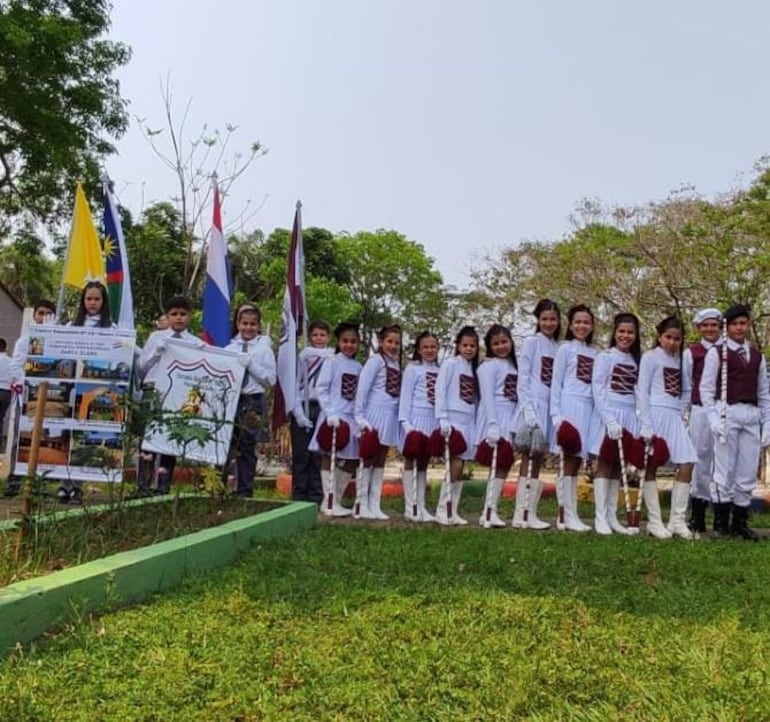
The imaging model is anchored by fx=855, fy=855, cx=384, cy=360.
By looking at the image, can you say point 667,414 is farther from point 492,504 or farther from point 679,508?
point 492,504

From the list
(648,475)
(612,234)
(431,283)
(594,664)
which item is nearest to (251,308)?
(648,475)

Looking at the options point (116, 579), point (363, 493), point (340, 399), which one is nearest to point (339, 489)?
point (363, 493)

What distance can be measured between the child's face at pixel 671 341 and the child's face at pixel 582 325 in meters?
0.63

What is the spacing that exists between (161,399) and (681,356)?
4339mm

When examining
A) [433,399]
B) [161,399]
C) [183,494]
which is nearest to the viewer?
[161,399]

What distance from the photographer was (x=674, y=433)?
274 inches

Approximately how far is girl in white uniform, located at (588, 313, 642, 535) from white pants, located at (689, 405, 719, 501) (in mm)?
673

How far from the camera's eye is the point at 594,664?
326 cm

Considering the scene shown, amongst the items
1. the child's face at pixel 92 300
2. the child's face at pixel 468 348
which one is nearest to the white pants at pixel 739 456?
the child's face at pixel 468 348

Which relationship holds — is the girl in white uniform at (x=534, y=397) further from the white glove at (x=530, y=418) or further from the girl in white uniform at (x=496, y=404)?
the girl in white uniform at (x=496, y=404)

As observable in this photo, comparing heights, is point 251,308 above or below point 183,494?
above

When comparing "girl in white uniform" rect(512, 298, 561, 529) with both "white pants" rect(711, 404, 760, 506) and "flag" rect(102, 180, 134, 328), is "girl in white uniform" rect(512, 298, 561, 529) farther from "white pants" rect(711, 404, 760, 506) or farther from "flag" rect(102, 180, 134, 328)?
"flag" rect(102, 180, 134, 328)

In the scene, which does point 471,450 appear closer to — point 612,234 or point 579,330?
point 579,330

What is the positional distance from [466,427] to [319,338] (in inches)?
76.2
